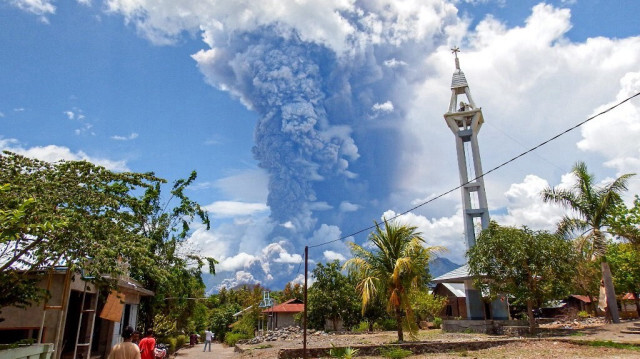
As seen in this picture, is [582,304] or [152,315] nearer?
[152,315]

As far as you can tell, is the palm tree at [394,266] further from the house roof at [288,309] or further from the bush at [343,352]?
the house roof at [288,309]

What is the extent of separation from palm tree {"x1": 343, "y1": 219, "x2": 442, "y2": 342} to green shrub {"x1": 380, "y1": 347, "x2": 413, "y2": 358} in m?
2.26

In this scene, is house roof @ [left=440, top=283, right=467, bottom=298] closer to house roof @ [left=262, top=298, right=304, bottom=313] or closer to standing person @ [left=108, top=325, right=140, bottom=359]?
house roof @ [left=262, top=298, right=304, bottom=313]

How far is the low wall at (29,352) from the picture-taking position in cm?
784

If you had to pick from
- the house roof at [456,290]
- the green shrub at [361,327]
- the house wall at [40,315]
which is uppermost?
the house roof at [456,290]

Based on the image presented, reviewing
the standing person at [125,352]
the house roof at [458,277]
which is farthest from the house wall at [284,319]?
the standing person at [125,352]

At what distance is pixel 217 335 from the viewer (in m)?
55.1

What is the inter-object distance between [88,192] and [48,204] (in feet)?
4.66

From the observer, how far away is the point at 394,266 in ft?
67.3

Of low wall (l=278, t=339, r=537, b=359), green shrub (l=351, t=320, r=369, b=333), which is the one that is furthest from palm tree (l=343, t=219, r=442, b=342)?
green shrub (l=351, t=320, r=369, b=333)

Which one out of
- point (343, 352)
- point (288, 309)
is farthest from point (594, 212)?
point (288, 309)

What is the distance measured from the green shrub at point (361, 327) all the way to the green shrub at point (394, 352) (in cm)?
1970

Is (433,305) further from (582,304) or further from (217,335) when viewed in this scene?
(217,335)

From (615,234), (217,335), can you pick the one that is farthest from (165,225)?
(217,335)
